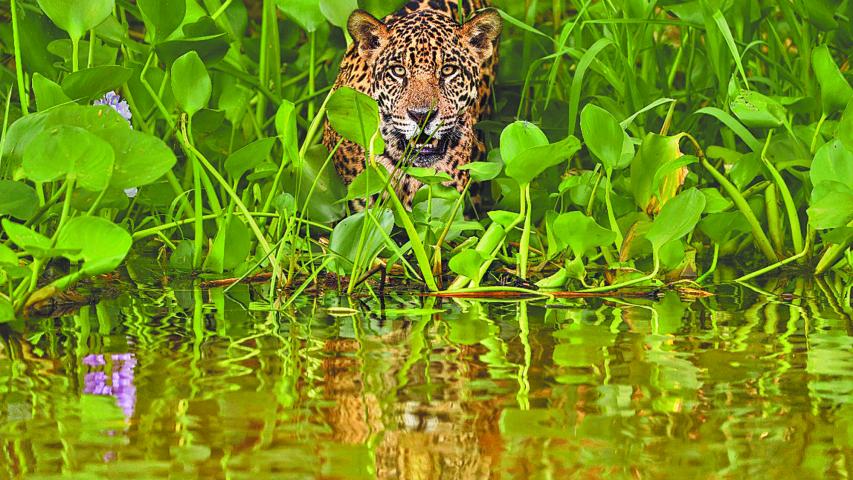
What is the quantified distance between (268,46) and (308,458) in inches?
65.2

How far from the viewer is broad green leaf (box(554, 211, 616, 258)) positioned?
158 centimetres

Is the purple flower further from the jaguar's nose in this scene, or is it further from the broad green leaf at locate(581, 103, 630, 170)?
the broad green leaf at locate(581, 103, 630, 170)

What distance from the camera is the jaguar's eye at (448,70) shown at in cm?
216

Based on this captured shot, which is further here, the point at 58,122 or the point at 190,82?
the point at 190,82

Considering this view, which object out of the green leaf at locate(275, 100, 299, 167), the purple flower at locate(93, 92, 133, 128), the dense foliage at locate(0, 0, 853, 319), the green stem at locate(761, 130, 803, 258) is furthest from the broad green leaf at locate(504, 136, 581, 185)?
the purple flower at locate(93, 92, 133, 128)

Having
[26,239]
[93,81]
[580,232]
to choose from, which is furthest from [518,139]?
[26,239]

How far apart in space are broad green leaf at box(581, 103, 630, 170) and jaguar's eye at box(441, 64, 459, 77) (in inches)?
22.5

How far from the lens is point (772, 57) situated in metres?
2.43

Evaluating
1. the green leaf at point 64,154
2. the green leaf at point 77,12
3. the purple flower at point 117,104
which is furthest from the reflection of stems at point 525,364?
the purple flower at point 117,104

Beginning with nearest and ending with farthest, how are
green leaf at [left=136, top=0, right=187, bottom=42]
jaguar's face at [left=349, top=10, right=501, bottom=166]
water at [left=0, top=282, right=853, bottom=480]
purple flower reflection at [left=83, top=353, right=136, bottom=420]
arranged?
water at [left=0, top=282, right=853, bottom=480], purple flower reflection at [left=83, top=353, right=136, bottom=420], green leaf at [left=136, top=0, right=187, bottom=42], jaguar's face at [left=349, top=10, right=501, bottom=166]

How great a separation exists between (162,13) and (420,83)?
1.80 feet

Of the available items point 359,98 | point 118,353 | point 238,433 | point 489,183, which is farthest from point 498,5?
point 238,433

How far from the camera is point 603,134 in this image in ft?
5.42

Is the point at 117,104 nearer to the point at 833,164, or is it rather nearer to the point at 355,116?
the point at 355,116
